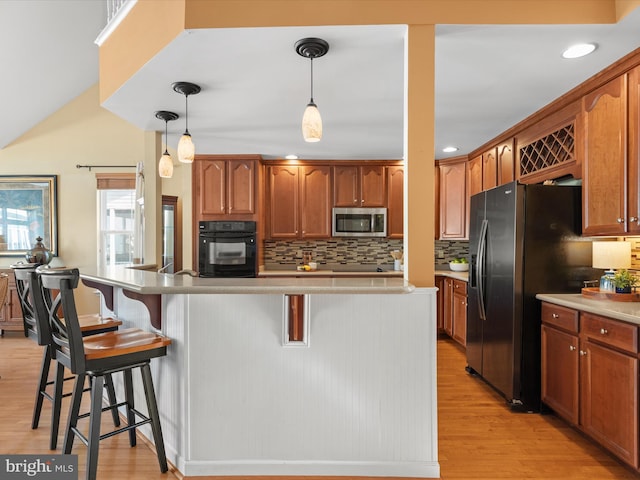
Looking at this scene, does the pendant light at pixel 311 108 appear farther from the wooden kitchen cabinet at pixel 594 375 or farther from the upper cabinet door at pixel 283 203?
the upper cabinet door at pixel 283 203

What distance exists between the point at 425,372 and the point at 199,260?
326 cm

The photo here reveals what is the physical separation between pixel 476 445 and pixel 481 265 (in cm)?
133

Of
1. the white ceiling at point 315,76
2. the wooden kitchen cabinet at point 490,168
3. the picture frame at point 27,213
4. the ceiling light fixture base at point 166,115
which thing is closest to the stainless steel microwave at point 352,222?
the white ceiling at point 315,76

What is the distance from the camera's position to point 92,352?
66.1 inches

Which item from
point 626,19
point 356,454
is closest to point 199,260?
point 356,454

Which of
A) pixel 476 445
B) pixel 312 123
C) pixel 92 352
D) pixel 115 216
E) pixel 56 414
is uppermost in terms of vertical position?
pixel 312 123

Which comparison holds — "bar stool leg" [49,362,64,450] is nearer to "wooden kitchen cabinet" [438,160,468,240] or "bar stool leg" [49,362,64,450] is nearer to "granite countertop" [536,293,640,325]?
"granite countertop" [536,293,640,325]

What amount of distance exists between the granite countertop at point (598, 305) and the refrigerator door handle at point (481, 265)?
1.57 ft

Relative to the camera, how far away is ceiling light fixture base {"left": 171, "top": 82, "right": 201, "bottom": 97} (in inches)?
94.8

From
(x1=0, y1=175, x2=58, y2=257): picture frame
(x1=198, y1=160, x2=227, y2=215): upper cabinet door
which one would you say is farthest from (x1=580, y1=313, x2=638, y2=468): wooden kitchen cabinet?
(x1=0, y1=175, x2=58, y2=257): picture frame

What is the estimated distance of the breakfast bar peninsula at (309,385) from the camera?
1.83 m

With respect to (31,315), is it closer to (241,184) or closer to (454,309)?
(241,184)

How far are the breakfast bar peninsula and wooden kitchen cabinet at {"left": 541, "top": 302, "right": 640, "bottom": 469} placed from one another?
0.95 meters

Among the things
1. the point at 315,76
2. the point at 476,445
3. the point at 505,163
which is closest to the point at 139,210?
the point at 315,76
